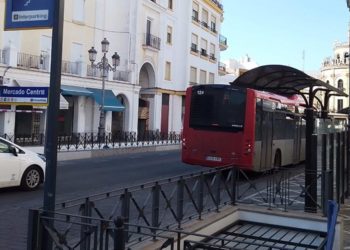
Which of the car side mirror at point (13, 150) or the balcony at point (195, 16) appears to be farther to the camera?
the balcony at point (195, 16)

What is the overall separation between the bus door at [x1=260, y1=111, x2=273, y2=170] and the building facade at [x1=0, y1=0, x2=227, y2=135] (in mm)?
11066

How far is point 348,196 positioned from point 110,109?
Result: 71.8 feet

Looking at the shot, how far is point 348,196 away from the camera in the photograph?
13055 mm

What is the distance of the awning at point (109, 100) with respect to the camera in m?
32.0

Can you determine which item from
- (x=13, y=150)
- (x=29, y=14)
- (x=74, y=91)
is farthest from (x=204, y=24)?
(x=29, y=14)

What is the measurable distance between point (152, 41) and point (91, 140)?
14.5 meters

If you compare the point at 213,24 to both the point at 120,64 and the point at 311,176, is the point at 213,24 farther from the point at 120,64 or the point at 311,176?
the point at 311,176

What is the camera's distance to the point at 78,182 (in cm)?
1468

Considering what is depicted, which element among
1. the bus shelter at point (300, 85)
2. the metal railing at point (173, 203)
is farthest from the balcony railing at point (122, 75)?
the metal railing at point (173, 203)

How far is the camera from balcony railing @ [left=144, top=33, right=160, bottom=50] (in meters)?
39.3

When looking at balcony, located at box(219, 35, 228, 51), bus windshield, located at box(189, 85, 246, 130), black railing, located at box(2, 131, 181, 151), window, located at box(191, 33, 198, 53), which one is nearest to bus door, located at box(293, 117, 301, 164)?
bus windshield, located at box(189, 85, 246, 130)

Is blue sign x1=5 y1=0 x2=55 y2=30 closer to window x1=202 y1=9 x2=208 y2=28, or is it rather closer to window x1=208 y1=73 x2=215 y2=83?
window x1=202 y1=9 x2=208 y2=28

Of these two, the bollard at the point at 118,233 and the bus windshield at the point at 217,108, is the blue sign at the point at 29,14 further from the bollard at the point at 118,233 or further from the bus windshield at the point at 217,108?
the bus windshield at the point at 217,108

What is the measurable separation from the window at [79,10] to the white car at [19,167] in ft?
70.0
